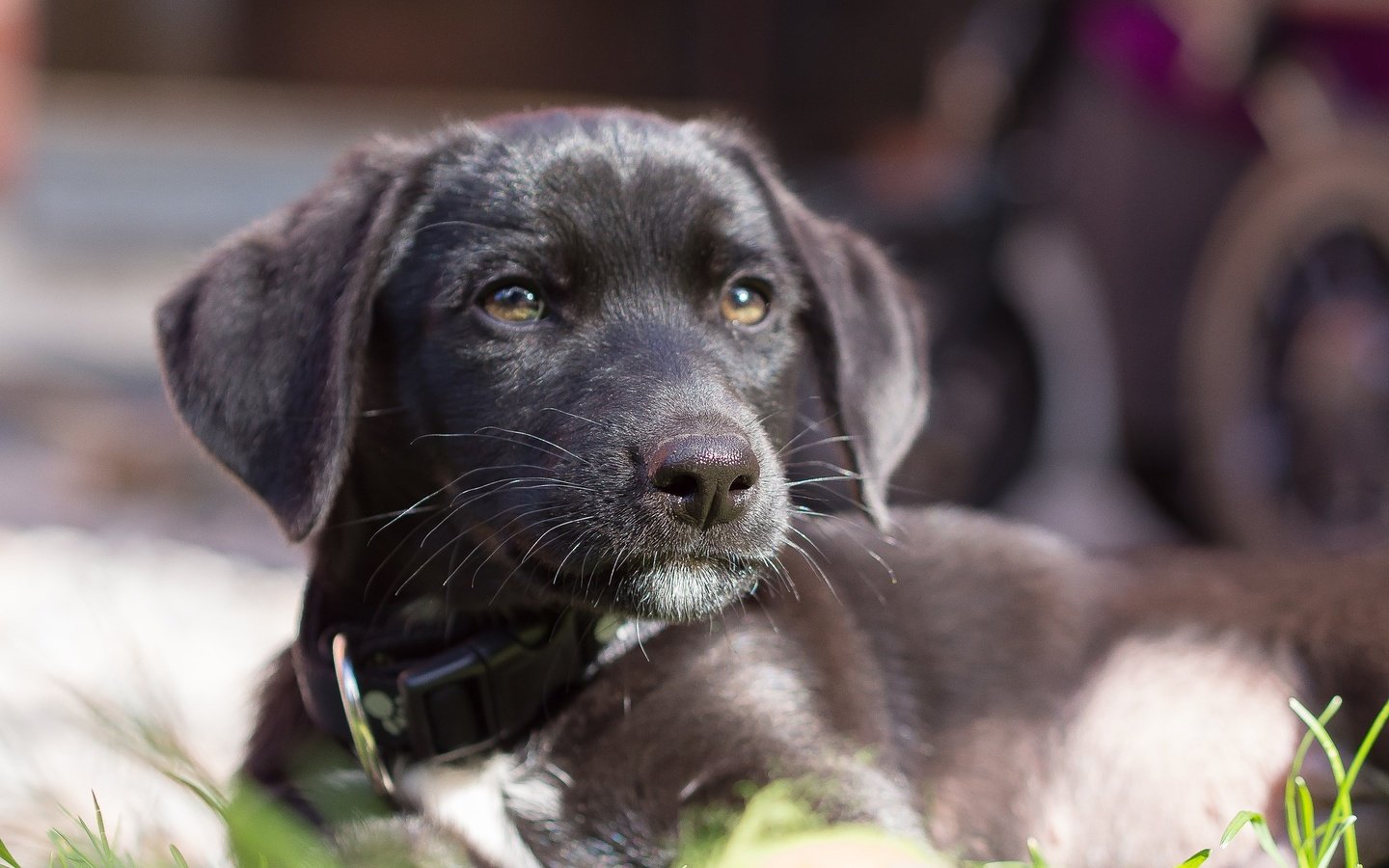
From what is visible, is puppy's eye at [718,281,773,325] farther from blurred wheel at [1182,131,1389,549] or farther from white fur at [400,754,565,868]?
blurred wheel at [1182,131,1389,549]

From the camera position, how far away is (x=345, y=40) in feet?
32.6

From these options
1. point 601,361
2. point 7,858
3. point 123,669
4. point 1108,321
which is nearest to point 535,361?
point 601,361

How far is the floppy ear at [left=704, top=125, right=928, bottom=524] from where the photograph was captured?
236cm

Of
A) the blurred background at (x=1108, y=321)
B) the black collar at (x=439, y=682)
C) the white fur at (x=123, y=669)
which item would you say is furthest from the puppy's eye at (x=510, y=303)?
the blurred background at (x=1108, y=321)

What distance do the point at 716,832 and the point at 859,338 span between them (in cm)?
85

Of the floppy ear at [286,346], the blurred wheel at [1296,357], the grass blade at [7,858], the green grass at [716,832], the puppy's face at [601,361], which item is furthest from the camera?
the blurred wheel at [1296,357]

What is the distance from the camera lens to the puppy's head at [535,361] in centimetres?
194

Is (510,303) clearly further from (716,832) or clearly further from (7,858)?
(7,858)

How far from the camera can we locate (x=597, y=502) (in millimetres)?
1927

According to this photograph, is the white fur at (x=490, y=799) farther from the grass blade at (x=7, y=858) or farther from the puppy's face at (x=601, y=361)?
the grass blade at (x=7, y=858)

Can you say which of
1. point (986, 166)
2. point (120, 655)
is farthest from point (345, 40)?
point (120, 655)

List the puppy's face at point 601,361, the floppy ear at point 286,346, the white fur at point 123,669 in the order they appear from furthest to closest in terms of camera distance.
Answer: the white fur at point 123,669 < the floppy ear at point 286,346 < the puppy's face at point 601,361

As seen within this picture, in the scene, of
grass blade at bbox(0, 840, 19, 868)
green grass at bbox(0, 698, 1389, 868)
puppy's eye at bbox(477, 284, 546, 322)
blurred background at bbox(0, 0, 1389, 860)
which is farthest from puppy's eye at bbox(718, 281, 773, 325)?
grass blade at bbox(0, 840, 19, 868)

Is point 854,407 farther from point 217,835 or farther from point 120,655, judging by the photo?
point 120,655
